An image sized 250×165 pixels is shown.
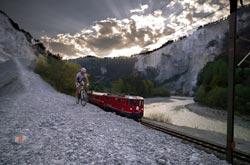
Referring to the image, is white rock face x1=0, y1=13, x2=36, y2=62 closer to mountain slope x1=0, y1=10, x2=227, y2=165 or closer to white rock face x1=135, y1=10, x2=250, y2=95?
mountain slope x1=0, y1=10, x2=227, y2=165

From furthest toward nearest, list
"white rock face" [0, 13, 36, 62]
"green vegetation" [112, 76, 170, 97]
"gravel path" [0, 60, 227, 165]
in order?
"green vegetation" [112, 76, 170, 97]
"white rock face" [0, 13, 36, 62]
"gravel path" [0, 60, 227, 165]

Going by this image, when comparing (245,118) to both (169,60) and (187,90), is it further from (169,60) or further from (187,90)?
(169,60)

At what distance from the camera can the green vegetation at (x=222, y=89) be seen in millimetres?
38625

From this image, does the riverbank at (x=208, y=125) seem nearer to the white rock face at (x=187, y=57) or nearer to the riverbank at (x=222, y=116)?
the riverbank at (x=222, y=116)

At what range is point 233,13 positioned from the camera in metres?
7.21

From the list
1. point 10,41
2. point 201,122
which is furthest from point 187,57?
point 201,122

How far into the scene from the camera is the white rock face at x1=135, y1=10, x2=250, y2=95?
11038 cm

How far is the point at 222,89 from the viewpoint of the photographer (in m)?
47.4

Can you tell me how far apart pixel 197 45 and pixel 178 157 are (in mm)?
132484

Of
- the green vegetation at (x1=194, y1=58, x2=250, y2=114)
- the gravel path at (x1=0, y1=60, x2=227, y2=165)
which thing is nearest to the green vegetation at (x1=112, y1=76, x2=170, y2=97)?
the green vegetation at (x1=194, y1=58, x2=250, y2=114)

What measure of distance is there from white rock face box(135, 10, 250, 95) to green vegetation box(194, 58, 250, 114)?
40787 mm

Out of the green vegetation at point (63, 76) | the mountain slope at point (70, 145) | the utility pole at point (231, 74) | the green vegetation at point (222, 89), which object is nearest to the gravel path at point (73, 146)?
the mountain slope at point (70, 145)

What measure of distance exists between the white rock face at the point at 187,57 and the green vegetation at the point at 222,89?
4079cm

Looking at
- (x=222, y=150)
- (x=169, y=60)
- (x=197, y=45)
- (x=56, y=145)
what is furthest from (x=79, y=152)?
(x=169, y=60)
